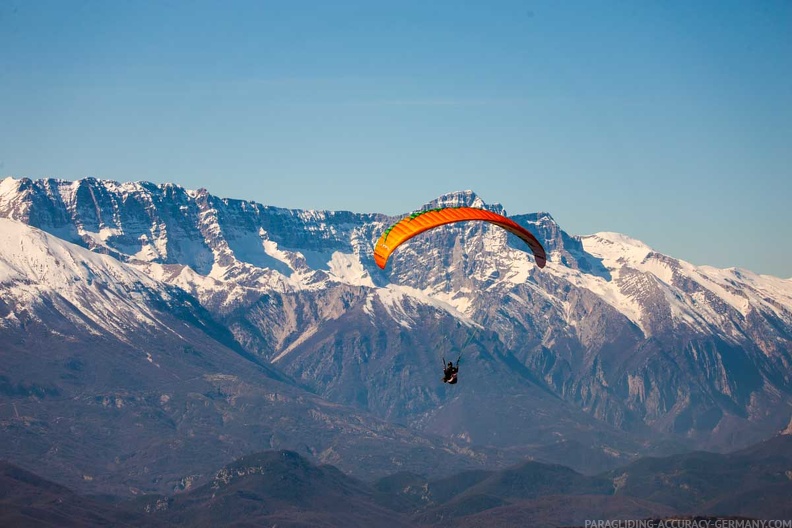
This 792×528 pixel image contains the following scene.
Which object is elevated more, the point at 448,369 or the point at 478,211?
the point at 478,211

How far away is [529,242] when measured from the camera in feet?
652

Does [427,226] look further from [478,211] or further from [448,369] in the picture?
[448,369]

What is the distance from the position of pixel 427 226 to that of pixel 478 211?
7.08 meters

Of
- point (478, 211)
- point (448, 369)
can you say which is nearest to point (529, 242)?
point (478, 211)

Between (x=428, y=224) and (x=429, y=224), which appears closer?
(x=429, y=224)

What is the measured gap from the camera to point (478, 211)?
19150cm

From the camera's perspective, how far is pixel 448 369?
600ft

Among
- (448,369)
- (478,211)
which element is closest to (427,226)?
(478,211)

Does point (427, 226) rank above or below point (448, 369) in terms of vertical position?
above

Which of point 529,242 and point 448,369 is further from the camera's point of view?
point 529,242

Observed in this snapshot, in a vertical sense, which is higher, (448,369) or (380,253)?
(380,253)

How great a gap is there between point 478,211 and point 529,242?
11.2 meters

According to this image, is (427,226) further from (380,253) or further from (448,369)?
(448,369)

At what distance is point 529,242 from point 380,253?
70.2ft
